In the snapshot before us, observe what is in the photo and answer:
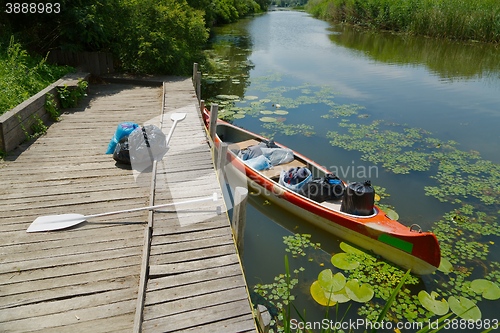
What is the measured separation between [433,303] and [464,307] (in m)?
0.33

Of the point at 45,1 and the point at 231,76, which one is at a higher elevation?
the point at 45,1

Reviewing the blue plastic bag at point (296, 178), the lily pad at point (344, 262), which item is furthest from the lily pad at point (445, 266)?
the blue plastic bag at point (296, 178)

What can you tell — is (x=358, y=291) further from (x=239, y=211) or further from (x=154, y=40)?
(x=154, y=40)

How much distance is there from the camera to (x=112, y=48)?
10.4 meters

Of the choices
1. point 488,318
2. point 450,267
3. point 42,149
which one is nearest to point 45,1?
point 42,149

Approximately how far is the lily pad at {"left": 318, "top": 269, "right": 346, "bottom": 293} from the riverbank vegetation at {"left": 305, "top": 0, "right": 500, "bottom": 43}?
21.8 meters

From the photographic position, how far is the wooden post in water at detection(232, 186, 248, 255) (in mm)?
4095

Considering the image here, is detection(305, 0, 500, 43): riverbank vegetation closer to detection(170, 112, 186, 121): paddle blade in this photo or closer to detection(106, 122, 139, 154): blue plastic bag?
detection(170, 112, 186, 121): paddle blade

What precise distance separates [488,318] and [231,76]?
1282 cm

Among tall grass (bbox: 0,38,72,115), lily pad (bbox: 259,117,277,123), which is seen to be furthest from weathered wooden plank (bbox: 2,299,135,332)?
lily pad (bbox: 259,117,277,123)

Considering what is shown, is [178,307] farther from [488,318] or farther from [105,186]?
[488,318]

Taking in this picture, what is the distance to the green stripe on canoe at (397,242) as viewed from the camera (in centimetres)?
512

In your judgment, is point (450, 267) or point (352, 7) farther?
point (352, 7)

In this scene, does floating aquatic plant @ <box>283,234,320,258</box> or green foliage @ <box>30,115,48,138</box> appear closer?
floating aquatic plant @ <box>283,234,320,258</box>
